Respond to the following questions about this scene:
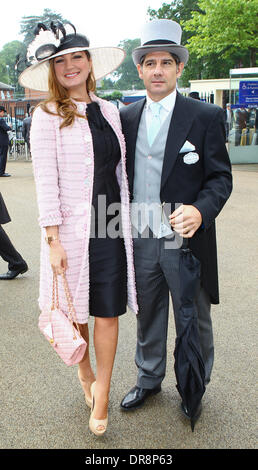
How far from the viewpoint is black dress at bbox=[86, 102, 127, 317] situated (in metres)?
2.23

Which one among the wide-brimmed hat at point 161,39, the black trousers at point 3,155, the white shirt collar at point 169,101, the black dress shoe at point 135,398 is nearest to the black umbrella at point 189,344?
the black dress shoe at point 135,398

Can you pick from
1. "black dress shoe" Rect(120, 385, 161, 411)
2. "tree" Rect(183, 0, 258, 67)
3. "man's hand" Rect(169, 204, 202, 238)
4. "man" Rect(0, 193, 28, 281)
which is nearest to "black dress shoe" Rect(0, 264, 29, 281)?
"man" Rect(0, 193, 28, 281)

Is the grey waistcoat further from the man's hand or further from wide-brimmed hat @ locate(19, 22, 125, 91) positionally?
wide-brimmed hat @ locate(19, 22, 125, 91)

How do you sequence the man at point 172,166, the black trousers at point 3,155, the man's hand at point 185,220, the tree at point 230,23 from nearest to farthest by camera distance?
the man's hand at point 185,220 → the man at point 172,166 → the black trousers at point 3,155 → the tree at point 230,23

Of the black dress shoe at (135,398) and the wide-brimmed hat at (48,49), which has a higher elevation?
the wide-brimmed hat at (48,49)

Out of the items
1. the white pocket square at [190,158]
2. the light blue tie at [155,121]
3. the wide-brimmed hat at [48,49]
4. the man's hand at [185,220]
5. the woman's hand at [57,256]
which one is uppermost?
the wide-brimmed hat at [48,49]

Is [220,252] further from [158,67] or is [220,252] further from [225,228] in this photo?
[158,67]

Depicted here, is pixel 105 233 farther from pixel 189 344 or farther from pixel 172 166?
pixel 189 344

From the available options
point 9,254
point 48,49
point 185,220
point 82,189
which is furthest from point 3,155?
point 185,220

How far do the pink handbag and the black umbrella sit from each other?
0.49 m

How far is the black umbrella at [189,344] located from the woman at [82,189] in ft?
1.01

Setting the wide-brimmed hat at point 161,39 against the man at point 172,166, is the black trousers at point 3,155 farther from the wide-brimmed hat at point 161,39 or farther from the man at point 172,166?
the wide-brimmed hat at point 161,39

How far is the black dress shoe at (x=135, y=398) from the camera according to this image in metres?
2.62

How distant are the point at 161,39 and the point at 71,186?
33.2 inches
